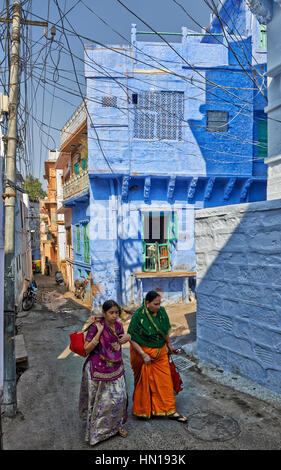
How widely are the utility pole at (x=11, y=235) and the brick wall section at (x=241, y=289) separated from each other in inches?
131

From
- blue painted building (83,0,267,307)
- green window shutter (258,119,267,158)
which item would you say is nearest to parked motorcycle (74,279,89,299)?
blue painted building (83,0,267,307)

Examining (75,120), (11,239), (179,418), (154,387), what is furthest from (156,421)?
(75,120)

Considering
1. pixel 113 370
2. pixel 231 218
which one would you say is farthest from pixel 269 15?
→ pixel 113 370

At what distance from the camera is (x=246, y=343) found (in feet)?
17.6

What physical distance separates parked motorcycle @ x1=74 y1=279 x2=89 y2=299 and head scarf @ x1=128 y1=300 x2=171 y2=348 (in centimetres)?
986

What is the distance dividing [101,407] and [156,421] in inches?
37.0

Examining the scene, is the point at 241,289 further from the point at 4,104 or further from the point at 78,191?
the point at 78,191

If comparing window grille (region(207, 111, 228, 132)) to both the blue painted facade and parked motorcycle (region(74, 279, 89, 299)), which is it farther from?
parked motorcycle (region(74, 279, 89, 299))

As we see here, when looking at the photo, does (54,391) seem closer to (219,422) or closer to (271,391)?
(219,422)

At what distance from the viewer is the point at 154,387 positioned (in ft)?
14.0

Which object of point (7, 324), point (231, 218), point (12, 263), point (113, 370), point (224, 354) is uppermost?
point (231, 218)

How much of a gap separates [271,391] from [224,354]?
1077mm

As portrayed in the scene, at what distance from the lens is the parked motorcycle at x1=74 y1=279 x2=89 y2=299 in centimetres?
1434

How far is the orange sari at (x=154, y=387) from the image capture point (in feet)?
13.9
